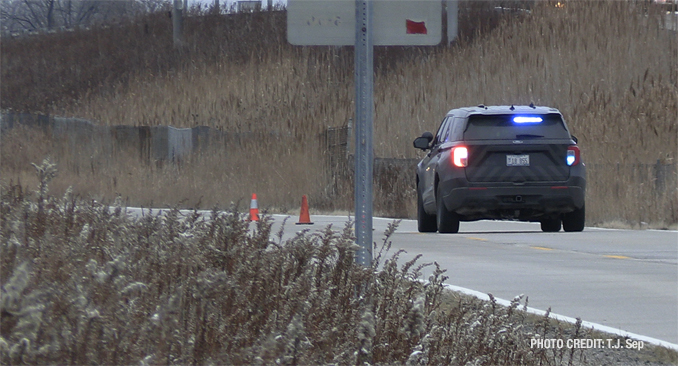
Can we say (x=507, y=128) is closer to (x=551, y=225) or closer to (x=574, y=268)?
(x=574, y=268)

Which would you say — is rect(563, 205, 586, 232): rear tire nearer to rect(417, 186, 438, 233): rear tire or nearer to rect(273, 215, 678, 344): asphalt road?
rect(273, 215, 678, 344): asphalt road

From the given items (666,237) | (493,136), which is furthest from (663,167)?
(493,136)

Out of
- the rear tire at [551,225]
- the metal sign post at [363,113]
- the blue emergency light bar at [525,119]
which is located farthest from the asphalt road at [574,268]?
the metal sign post at [363,113]

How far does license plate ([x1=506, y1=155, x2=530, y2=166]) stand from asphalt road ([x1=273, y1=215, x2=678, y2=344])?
1222mm

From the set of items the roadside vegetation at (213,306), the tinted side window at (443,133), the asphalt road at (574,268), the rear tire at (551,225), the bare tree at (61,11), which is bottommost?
the asphalt road at (574,268)

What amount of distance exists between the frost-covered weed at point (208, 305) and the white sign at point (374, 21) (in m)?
1.25

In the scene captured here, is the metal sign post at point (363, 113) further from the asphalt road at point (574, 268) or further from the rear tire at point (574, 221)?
the rear tire at point (574, 221)

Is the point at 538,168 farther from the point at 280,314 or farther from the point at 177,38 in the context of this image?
the point at 177,38

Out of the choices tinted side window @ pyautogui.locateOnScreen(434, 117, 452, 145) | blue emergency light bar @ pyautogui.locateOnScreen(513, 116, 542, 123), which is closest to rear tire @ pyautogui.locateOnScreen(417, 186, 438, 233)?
tinted side window @ pyautogui.locateOnScreen(434, 117, 452, 145)

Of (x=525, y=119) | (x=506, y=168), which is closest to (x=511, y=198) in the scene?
(x=506, y=168)

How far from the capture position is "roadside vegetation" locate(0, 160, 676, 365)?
4.93 metres

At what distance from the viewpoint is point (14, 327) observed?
185 inches

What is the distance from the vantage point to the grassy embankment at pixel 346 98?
3122 centimetres

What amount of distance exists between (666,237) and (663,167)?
6894 millimetres
